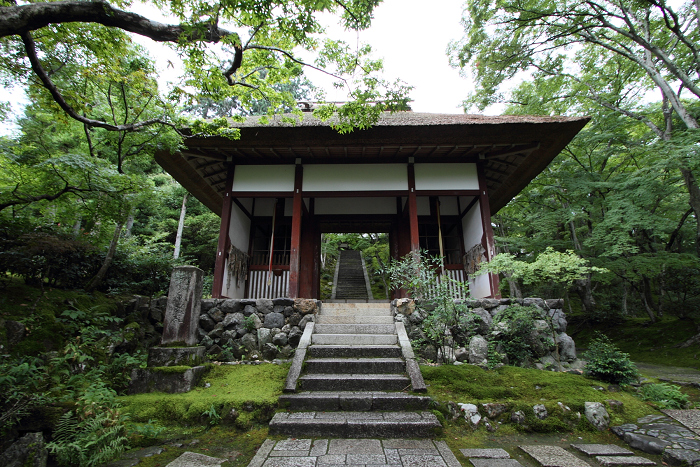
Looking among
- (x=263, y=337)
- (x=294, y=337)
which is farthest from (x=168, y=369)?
(x=294, y=337)

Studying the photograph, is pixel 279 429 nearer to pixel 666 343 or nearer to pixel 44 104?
pixel 44 104

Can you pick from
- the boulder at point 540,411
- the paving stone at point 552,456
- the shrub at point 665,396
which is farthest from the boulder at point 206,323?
the shrub at point 665,396

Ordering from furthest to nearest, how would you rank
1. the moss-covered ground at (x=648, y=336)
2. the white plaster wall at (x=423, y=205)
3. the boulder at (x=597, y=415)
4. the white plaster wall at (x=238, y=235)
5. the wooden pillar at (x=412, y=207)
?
the white plaster wall at (x=423, y=205) → the white plaster wall at (x=238, y=235) → the moss-covered ground at (x=648, y=336) → the wooden pillar at (x=412, y=207) → the boulder at (x=597, y=415)

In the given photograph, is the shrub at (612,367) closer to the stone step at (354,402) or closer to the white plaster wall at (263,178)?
the stone step at (354,402)

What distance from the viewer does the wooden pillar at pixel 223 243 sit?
24.2 ft

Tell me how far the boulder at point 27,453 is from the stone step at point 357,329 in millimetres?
3684

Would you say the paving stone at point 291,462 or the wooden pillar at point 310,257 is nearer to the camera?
the paving stone at point 291,462

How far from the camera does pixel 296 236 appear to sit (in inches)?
301

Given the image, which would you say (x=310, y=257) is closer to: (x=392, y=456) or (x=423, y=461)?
(x=392, y=456)

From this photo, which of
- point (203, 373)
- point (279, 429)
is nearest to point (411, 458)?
point (279, 429)

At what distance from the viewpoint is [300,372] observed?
14.5ft

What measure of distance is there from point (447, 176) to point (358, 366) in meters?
5.42

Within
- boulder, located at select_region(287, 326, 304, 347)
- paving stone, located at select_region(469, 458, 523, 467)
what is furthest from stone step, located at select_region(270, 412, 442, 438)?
boulder, located at select_region(287, 326, 304, 347)

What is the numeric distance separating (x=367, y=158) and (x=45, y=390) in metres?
7.11
